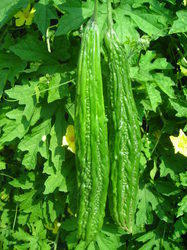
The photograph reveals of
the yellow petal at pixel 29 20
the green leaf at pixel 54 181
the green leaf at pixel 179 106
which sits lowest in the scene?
the green leaf at pixel 54 181

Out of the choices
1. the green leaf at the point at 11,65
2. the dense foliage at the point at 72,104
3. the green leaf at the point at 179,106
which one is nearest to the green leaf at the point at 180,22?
the dense foliage at the point at 72,104

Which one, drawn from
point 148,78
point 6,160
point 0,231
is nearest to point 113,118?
point 148,78

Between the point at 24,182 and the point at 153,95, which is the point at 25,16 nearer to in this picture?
the point at 153,95

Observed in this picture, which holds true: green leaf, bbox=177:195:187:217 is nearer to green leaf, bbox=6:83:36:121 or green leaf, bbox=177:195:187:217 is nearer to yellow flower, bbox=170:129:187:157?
yellow flower, bbox=170:129:187:157

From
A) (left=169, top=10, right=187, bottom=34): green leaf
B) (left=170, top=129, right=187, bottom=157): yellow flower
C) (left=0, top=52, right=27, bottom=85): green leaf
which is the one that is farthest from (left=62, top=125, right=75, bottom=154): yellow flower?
(left=169, top=10, right=187, bottom=34): green leaf

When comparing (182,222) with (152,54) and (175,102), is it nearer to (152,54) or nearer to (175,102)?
(175,102)

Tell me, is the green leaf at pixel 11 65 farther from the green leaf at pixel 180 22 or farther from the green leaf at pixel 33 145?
the green leaf at pixel 180 22
